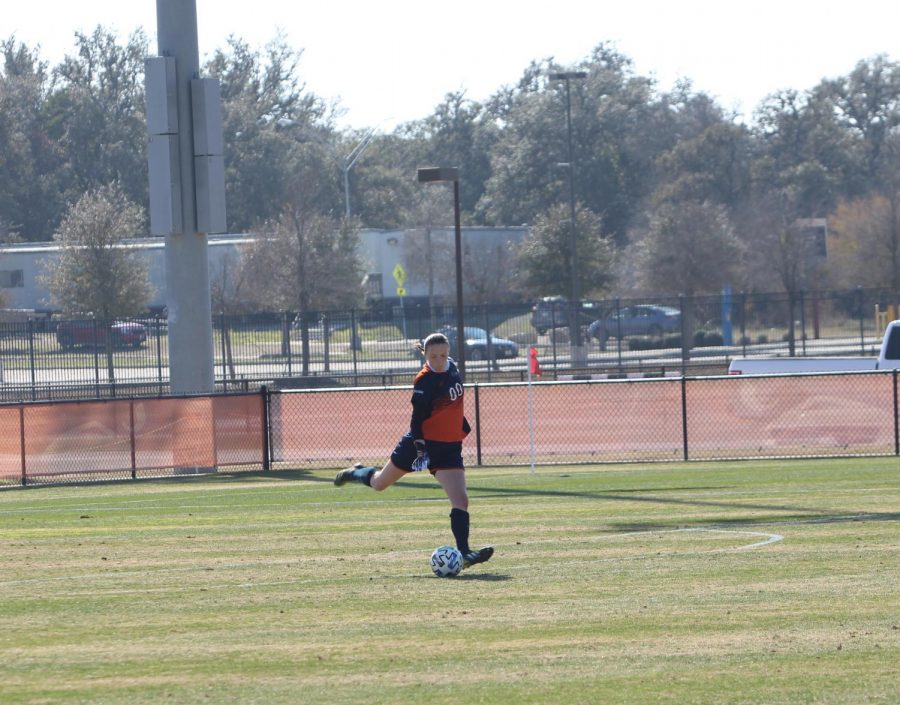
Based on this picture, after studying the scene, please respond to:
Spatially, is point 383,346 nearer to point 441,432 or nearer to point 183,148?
point 183,148

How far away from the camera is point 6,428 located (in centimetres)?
2266

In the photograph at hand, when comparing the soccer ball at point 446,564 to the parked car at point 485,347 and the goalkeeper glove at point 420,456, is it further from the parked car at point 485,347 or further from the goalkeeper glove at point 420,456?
the parked car at point 485,347

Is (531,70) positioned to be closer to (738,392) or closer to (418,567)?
(738,392)

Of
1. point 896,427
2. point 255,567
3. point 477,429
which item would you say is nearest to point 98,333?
point 477,429

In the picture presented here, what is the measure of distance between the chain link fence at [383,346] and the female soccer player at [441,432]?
28.4m

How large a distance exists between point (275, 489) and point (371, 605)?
10563mm

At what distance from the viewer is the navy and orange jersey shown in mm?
11156

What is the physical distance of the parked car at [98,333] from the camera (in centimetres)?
4416

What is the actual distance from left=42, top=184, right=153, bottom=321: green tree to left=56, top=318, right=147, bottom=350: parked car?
751cm

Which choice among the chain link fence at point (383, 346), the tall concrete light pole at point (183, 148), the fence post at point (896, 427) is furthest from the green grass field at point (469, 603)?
the chain link fence at point (383, 346)

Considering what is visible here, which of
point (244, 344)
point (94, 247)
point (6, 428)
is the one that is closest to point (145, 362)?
point (244, 344)

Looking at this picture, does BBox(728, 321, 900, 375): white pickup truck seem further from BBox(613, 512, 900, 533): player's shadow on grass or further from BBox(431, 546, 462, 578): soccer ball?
BBox(431, 546, 462, 578): soccer ball

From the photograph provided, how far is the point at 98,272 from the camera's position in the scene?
53562 mm

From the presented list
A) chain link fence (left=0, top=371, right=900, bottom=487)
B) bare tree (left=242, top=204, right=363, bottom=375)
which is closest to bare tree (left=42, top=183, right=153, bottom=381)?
bare tree (left=242, top=204, right=363, bottom=375)
